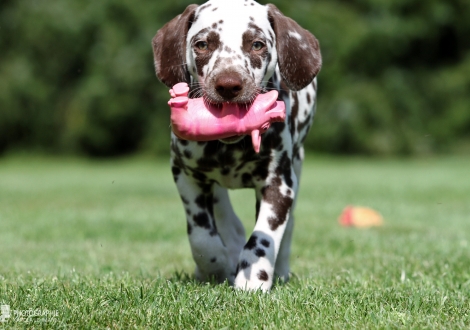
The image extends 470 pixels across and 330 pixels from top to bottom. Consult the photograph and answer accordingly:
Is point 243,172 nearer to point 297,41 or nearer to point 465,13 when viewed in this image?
point 297,41

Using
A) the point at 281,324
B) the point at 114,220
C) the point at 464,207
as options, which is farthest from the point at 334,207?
the point at 281,324

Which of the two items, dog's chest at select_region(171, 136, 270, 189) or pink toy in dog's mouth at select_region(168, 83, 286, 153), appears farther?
dog's chest at select_region(171, 136, 270, 189)

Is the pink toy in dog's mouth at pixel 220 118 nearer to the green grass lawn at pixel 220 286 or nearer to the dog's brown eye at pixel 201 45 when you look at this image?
the dog's brown eye at pixel 201 45

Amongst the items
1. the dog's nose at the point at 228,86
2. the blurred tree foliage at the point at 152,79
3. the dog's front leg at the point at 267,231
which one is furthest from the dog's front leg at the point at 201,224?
the blurred tree foliage at the point at 152,79

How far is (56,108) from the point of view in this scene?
30891 mm

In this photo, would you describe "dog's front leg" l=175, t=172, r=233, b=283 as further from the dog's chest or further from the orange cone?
the orange cone

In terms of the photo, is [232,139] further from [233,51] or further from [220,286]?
[220,286]

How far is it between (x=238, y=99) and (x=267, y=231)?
82cm

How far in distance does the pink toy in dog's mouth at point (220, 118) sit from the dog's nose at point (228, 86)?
0.24ft

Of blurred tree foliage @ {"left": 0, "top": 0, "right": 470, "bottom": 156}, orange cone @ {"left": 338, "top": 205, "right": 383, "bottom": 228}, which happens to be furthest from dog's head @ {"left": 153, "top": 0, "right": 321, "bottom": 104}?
blurred tree foliage @ {"left": 0, "top": 0, "right": 470, "bottom": 156}

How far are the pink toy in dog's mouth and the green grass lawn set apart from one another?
2.83 ft

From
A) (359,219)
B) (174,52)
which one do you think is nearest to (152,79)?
(359,219)

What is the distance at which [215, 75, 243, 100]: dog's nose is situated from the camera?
3.81 m

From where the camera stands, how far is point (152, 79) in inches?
1147
